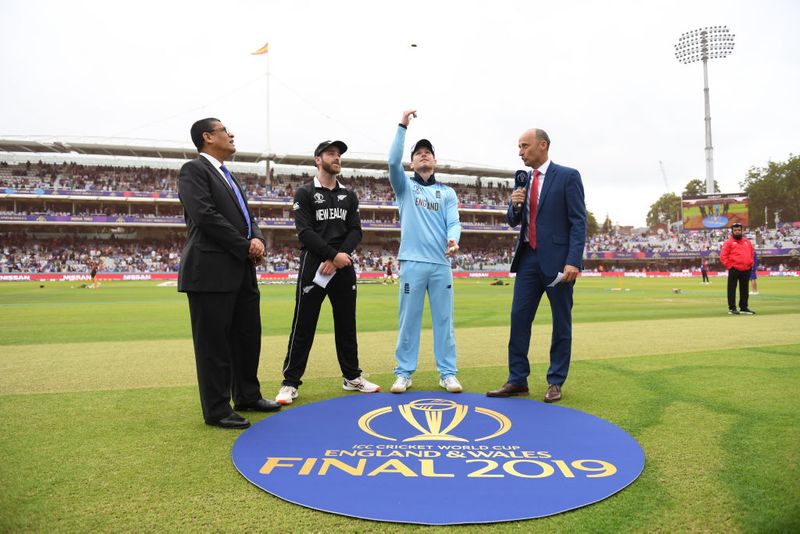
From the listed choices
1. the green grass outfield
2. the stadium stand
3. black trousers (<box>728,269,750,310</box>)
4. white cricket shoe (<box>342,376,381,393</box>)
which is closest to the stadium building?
the stadium stand

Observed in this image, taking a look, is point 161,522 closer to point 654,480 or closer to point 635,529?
point 635,529

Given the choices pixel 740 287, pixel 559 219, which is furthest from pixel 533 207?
pixel 740 287

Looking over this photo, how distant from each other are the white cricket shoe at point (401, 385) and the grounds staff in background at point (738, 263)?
988 cm

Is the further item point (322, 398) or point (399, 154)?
point (399, 154)

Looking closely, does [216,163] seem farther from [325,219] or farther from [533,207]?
[533,207]

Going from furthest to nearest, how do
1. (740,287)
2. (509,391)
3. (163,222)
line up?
(163,222)
(740,287)
(509,391)

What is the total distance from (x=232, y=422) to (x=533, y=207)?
3124 millimetres

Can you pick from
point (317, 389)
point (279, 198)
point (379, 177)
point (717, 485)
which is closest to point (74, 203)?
point (279, 198)

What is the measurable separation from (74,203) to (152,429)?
192 feet

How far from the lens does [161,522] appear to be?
221 centimetres

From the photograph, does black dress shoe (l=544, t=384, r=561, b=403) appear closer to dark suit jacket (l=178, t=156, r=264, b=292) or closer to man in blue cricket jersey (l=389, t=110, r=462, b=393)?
man in blue cricket jersey (l=389, t=110, r=462, b=393)

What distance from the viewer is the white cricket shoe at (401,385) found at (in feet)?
15.2

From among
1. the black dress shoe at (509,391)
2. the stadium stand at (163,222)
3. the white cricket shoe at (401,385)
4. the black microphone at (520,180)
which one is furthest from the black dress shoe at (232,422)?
the stadium stand at (163,222)

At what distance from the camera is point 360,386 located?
4.77m
